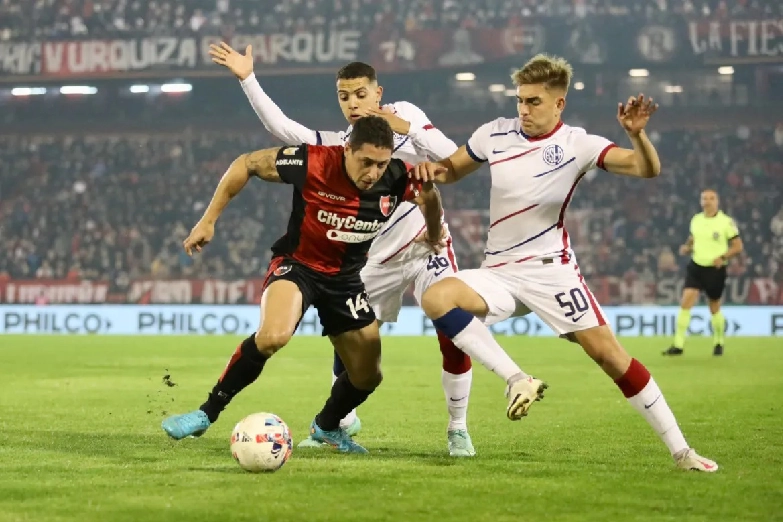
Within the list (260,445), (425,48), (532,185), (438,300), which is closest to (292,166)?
(438,300)

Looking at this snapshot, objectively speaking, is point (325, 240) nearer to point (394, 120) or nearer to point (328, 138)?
point (394, 120)

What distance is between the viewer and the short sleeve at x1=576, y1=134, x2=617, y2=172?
19.2 ft

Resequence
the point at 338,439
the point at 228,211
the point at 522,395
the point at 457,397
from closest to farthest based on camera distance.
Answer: the point at 522,395 → the point at 457,397 → the point at 338,439 → the point at 228,211

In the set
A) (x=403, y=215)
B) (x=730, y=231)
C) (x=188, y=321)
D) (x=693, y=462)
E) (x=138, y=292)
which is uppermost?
(x=403, y=215)

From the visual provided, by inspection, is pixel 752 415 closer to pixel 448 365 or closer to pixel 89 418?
pixel 448 365

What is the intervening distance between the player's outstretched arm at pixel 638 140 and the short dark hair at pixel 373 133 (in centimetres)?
114

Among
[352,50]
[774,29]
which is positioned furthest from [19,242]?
[774,29]

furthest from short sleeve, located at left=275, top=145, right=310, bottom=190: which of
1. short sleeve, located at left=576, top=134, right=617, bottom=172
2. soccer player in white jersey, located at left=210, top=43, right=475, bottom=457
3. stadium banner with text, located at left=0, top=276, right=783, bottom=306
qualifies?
stadium banner with text, located at left=0, top=276, right=783, bottom=306

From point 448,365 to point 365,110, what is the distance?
58.7 inches

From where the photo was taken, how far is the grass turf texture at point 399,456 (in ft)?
14.9

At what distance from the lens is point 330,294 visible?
20.4 feet

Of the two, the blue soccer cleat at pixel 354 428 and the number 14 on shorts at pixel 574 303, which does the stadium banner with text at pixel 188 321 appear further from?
the number 14 on shorts at pixel 574 303

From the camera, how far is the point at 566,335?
5816 millimetres

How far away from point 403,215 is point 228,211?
2212 centimetres
